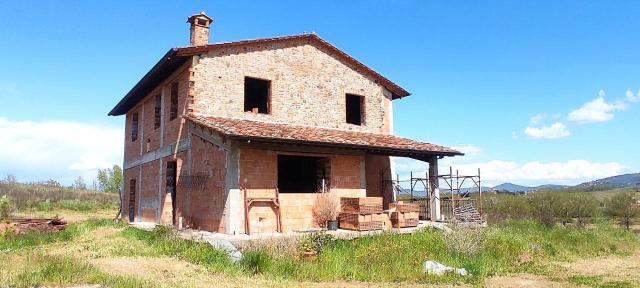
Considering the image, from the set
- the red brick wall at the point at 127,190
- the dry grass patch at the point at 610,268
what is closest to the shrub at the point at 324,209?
the dry grass patch at the point at 610,268

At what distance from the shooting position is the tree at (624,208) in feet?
96.3

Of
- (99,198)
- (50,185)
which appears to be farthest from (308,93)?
(50,185)

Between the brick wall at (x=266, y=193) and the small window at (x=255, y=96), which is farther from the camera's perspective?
the small window at (x=255, y=96)

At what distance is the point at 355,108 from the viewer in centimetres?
1925

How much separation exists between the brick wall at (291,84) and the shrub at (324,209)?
3390 mm

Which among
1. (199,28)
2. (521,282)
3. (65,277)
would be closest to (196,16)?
(199,28)

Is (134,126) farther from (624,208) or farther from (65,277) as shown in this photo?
(624,208)

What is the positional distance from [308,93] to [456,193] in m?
6.78

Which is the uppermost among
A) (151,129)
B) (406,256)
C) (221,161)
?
(151,129)

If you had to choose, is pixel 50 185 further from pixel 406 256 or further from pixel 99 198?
pixel 406 256

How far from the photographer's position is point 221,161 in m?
13.0

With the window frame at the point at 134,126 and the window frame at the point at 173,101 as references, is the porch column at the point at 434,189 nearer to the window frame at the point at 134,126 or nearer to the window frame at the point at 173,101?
the window frame at the point at 173,101

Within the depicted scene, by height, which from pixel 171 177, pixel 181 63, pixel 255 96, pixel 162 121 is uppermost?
pixel 181 63

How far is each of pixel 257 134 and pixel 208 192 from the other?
2.72 meters
